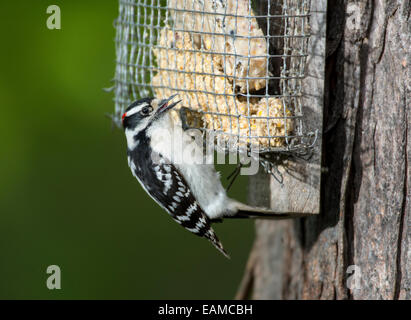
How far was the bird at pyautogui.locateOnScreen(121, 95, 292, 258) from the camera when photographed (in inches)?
145

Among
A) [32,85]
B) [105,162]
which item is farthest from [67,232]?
[32,85]

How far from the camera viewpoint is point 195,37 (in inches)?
141

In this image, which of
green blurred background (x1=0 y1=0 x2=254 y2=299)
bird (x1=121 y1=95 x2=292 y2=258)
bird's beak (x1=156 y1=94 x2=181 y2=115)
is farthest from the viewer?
green blurred background (x1=0 y1=0 x2=254 y2=299)

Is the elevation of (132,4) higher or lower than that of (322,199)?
higher

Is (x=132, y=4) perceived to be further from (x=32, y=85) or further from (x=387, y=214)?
(x=387, y=214)

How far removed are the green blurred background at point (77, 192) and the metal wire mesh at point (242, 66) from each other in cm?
127

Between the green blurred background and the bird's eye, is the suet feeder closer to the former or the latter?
the bird's eye

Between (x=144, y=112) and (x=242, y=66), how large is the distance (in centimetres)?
73

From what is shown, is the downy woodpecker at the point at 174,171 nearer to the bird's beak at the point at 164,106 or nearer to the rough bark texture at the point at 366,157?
the bird's beak at the point at 164,106

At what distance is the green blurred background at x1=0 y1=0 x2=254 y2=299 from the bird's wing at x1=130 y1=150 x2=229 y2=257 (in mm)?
1295

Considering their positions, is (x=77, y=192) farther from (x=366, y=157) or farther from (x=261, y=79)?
(x=366, y=157)

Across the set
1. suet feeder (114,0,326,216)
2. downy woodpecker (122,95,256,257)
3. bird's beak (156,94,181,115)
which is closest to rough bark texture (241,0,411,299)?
suet feeder (114,0,326,216)

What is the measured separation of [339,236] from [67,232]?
269cm

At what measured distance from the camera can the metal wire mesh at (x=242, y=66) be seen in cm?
322
